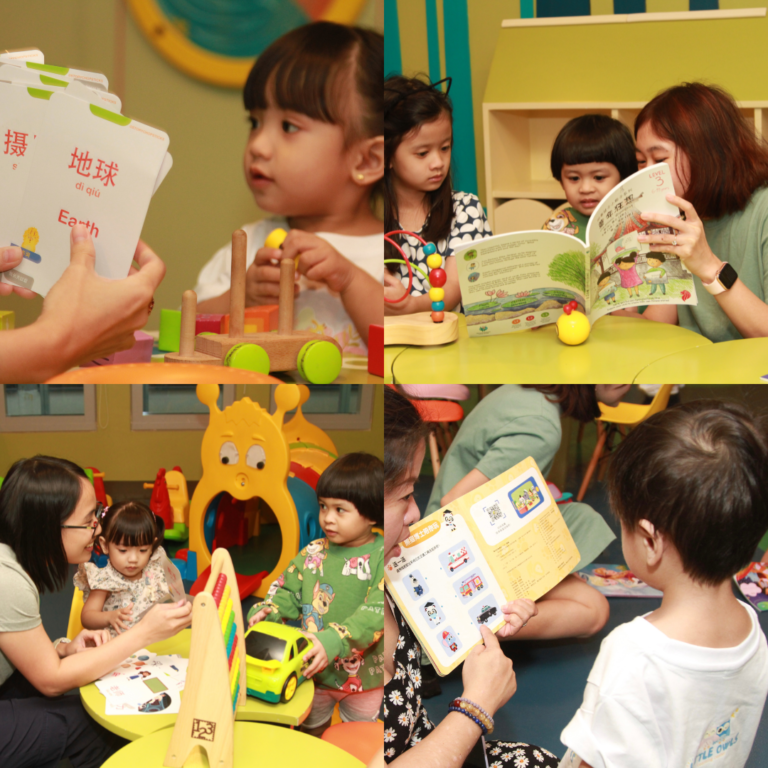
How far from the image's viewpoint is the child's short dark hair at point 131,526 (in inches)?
33.0

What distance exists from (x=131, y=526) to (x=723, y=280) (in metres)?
0.90

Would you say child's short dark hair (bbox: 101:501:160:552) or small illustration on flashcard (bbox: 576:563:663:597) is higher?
child's short dark hair (bbox: 101:501:160:552)

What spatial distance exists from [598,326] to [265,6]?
68 cm

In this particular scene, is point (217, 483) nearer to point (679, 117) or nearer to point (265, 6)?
point (265, 6)

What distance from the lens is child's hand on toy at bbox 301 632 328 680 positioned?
816 millimetres

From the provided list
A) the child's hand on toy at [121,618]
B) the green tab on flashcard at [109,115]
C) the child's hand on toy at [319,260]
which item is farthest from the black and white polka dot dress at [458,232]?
the child's hand on toy at [121,618]

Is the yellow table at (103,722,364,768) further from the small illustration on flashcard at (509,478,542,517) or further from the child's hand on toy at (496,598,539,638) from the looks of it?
the small illustration on flashcard at (509,478,542,517)

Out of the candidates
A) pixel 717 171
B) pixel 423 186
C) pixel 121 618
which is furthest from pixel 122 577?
pixel 717 171

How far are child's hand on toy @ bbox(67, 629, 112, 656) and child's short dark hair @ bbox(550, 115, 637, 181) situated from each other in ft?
3.90

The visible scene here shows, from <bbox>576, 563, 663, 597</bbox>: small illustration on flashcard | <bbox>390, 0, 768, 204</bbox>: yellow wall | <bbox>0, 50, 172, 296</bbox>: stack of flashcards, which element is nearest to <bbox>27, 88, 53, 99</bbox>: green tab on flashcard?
<bbox>0, 50, 172, 296</bbox>: stack of flashcards

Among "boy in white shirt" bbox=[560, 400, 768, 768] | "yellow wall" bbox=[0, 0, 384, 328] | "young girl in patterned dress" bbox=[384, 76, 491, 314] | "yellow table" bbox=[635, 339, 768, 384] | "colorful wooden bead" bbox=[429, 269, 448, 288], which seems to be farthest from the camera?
"young girl in patterned dress" bbox=[384, 76, 491, 314]

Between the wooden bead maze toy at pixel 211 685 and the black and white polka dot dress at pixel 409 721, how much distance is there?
180 mm

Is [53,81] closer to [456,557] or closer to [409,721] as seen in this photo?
[456,557]

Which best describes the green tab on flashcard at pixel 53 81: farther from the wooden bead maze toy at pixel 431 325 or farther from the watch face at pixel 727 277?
the watch face at pixel 727 277
